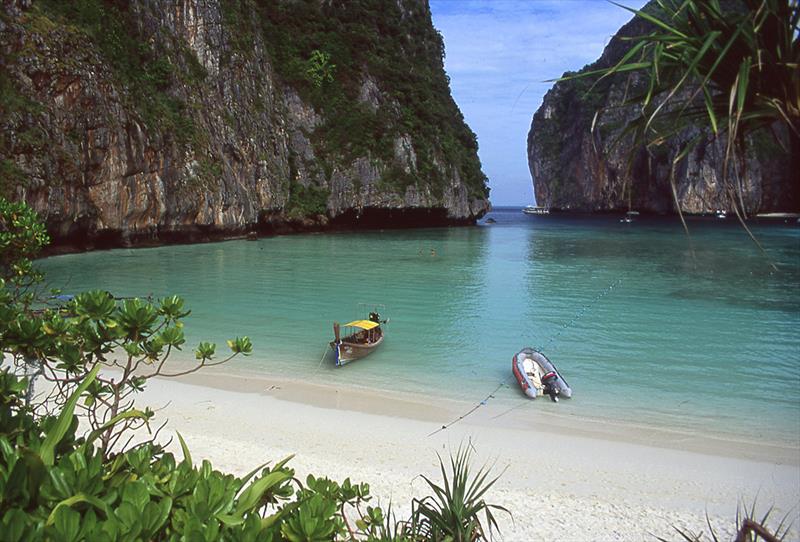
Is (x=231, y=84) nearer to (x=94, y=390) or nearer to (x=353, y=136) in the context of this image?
(x=353, y=136)

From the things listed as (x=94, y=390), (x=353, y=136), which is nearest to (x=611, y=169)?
(x=353, y=136)

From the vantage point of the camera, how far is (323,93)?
56.7 m

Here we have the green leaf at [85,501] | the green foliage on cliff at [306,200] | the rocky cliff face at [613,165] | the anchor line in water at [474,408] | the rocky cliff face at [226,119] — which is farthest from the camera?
the rocky cliff face at [613,165]

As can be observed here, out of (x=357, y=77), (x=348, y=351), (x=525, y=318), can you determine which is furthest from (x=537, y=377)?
(x=357, y=77)

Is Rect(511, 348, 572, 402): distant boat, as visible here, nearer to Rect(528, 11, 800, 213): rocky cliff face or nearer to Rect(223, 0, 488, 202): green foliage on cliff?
Rect(528, 11, 800, 213): rocky cliff face

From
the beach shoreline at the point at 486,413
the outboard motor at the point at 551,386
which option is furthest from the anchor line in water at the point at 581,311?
the beach shoreline at the point at 486,413

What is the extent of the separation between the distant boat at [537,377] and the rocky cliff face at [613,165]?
35.2 metres

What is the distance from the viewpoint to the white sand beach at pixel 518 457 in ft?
18.3

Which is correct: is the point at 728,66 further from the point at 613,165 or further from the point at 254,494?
the point at 613,165

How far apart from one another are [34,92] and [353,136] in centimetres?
3310

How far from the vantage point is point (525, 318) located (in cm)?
1650

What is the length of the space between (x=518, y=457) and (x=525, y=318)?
9.80 metres

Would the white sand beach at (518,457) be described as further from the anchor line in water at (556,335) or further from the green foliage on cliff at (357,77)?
the green foliage on cliff at (357,77)

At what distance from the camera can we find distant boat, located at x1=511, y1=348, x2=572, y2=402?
31.4 ft
